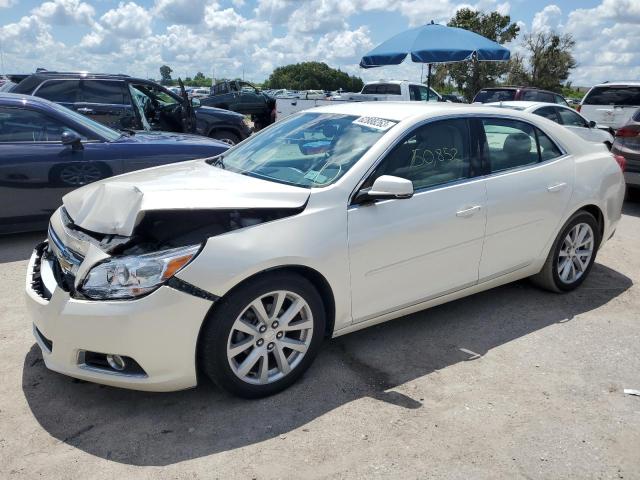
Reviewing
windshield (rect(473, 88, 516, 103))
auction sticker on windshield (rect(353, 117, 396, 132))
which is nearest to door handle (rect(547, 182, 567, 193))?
auction sticker on windshield (rect(353, 117, 396, 132))

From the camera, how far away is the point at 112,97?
855 centimetres

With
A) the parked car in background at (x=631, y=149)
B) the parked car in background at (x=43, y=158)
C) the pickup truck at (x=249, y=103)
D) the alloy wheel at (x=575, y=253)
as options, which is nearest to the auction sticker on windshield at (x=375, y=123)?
the alloy wheel at (x=575, y=253)

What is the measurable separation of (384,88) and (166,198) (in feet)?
48.0

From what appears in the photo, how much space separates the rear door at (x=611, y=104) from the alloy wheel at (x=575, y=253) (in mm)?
8305

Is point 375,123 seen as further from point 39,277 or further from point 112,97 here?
point 112,97

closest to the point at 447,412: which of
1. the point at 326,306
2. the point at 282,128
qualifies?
the point at 326,306

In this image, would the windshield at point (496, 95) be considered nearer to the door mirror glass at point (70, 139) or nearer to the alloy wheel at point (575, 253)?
the alloy wheel at point (575, 253)

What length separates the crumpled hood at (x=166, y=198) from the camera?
111 inches

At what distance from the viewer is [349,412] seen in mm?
2922

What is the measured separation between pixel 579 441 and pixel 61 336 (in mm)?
2610

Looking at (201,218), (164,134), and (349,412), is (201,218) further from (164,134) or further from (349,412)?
(164,134)

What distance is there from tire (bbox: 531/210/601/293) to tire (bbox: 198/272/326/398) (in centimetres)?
224

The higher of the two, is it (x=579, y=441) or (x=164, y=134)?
(x=164, y=134)

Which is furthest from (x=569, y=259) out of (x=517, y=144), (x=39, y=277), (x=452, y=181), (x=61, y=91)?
(x=61, y=91)
